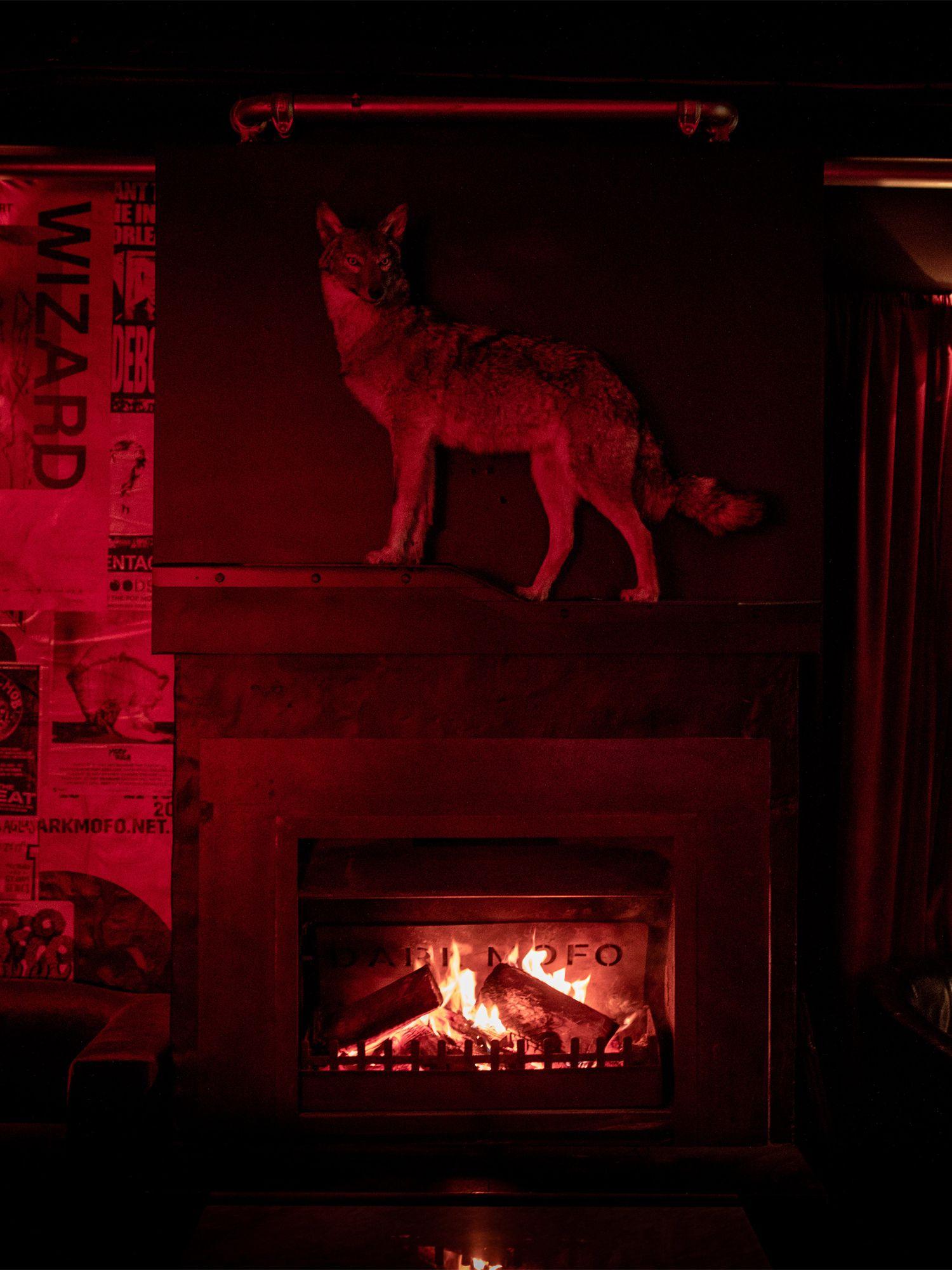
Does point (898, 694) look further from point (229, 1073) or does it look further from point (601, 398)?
point (229, 1073)

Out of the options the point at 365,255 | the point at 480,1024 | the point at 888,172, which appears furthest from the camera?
the point at 888,172

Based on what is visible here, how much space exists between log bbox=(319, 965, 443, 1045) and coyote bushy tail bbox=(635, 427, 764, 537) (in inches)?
40.4

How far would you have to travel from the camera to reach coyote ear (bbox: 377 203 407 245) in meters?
1.71

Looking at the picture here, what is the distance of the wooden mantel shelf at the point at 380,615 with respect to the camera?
170 cm

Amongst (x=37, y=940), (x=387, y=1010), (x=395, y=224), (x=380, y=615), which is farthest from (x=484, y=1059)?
(x=395, y=224)

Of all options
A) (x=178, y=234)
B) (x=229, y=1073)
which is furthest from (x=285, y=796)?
(x=178, y=234)

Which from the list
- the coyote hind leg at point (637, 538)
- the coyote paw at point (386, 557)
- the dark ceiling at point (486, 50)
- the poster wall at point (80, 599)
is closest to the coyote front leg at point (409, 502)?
the coyote paw at point (386, 557)

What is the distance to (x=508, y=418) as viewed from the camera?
174cm

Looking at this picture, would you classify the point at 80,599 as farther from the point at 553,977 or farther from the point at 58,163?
the point at 553,977

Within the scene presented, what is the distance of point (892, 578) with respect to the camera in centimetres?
206

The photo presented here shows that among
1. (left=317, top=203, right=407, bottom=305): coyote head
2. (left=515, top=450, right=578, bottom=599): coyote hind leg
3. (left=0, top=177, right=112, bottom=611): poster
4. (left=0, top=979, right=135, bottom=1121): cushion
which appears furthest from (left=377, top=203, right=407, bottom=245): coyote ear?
(left=0, top=979, right=135, bottom=1121): cushion

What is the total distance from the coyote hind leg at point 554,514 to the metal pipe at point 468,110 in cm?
68

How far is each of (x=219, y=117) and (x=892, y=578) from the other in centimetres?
183

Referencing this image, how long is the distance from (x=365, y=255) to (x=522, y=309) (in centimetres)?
32
